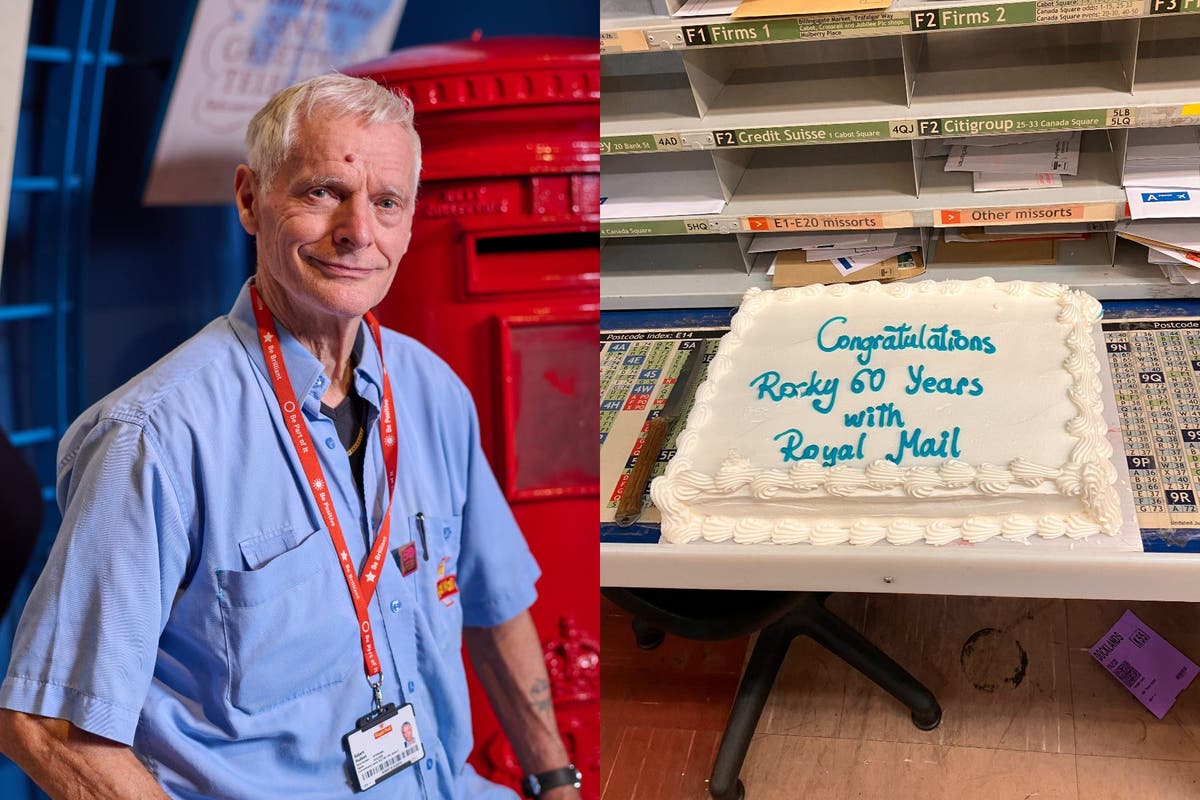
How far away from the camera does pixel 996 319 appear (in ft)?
7.34

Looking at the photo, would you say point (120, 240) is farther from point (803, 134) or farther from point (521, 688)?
point (803, 134)

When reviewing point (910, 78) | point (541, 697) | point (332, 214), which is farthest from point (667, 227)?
point (332, 214)

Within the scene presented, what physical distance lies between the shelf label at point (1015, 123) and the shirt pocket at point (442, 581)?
1472 millimetres

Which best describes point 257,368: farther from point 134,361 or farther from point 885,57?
point 885,57

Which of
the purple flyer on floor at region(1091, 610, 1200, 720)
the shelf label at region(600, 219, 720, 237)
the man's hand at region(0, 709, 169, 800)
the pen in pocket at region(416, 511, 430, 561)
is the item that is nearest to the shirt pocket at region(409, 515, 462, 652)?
the pen in pocket at region(416, 511, 430, 561)

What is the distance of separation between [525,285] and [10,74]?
440 millimetres

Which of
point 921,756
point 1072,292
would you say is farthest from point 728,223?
point 921,756

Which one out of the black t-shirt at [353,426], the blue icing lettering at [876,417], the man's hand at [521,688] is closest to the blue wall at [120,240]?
the black t-shirt at [353,426]

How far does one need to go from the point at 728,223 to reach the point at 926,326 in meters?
0.48

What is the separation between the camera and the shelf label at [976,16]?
1.89 m

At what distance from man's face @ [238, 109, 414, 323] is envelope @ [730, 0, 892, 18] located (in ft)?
4.08

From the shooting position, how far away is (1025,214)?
7.32 feet

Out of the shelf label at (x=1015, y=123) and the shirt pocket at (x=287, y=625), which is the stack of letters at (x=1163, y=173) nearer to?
the shelf label at (x=1015, y=123)

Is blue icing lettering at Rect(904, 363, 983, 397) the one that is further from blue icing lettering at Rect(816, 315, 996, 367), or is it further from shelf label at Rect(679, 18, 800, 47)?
shelf label at Rect(679, 18, 800, 47)
